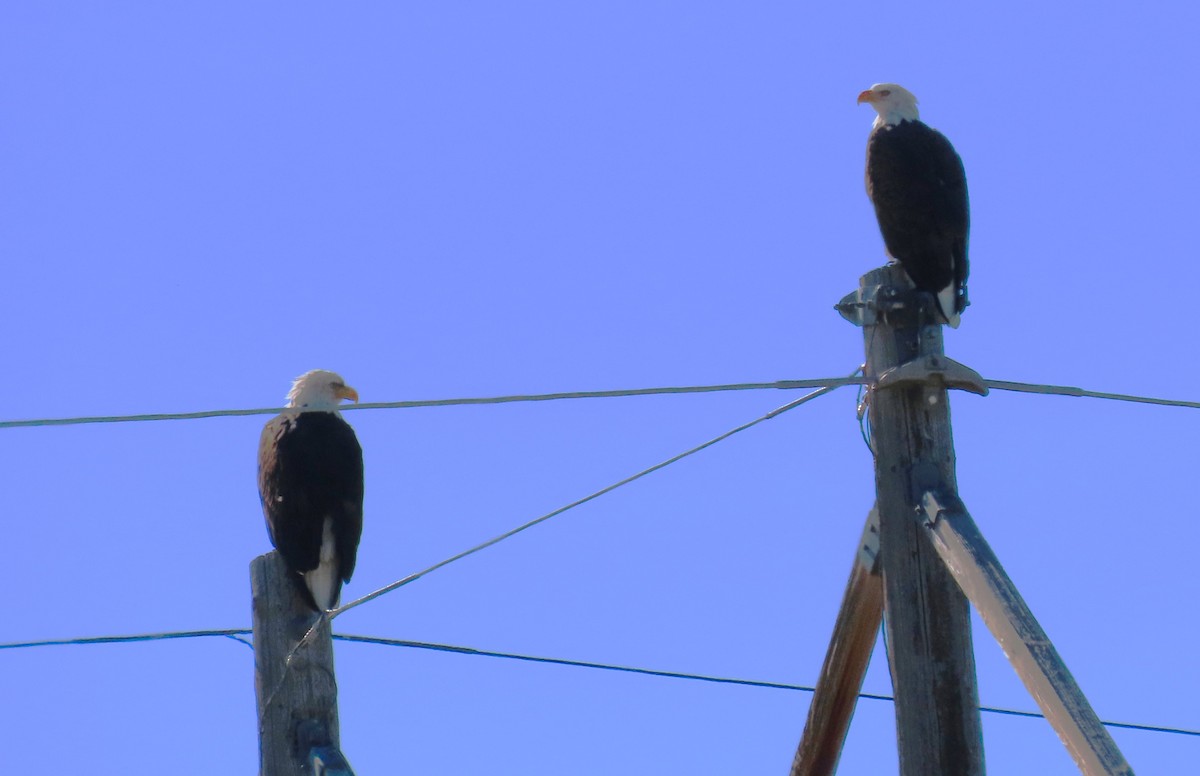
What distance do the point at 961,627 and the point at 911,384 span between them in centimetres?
62

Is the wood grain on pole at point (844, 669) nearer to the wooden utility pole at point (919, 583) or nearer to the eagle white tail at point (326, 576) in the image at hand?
the wooden utility pole at point (919, 583)

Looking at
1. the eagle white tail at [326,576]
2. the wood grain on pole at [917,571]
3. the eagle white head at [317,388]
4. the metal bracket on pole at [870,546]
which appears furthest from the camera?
the eagle white head at [317,388]

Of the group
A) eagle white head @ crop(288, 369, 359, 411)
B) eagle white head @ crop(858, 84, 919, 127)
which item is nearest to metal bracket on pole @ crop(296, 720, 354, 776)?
eagle white head @ crop(288, 369, 359, 411)

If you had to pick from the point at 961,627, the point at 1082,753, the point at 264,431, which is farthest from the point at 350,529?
the point at 1082,753

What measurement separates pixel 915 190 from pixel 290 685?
3.21m

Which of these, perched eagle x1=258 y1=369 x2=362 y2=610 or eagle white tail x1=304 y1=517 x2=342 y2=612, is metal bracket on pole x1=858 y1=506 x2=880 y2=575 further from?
perched eagle x1=258 y1=369 x2=362 y2=610

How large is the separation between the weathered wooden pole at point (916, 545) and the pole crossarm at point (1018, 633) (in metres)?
0.09


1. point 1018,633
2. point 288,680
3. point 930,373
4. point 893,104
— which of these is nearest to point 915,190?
point 893,104

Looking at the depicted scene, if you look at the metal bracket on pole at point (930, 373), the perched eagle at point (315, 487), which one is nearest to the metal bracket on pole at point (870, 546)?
the metal bracket on pole at point (930, 373)

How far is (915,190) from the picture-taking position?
654 centimetres

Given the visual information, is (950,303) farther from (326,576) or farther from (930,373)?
(326,576)

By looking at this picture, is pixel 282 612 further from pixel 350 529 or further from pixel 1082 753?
pixel 1082 753

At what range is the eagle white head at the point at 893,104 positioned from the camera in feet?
24.0

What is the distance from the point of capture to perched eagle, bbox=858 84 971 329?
5.85 meters
